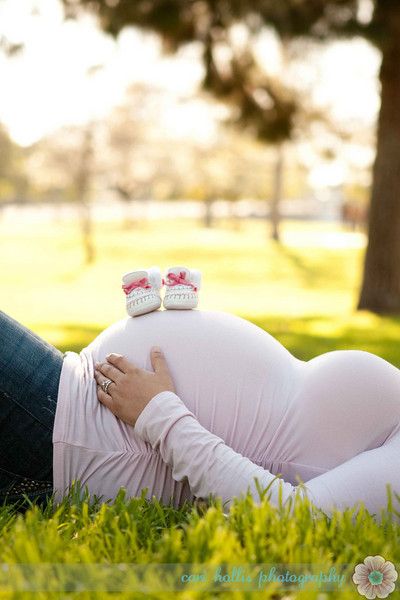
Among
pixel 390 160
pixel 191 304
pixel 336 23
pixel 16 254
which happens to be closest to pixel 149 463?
pixel 191 304

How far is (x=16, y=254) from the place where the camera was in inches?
1127

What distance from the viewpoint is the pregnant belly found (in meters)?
2.15

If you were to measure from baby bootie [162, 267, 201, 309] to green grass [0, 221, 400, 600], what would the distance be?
61 centimetres

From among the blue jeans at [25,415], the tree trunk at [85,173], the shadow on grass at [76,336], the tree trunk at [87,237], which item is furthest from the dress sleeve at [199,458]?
the tree trunk at [85,173]

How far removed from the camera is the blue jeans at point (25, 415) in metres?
2.04

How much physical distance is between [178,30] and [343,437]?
793 centimetres

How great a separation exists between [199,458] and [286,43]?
23.9ft

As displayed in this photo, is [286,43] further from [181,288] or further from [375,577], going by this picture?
[375,577]

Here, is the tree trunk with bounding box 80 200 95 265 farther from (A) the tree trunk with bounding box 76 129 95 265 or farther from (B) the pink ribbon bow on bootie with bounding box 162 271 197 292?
(B) the pink ribbon bow on bootie with bounding box 162 271 197 292

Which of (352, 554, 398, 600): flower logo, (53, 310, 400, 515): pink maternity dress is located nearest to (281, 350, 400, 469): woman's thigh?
(53, 310, 400, 515): pink maternity dress

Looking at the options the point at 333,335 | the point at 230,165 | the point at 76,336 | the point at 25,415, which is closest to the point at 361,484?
the point at 25,415

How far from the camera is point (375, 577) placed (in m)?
1.65

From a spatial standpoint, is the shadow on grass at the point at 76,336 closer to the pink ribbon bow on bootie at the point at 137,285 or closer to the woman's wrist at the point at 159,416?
the pink ribbon bow on bootie at the point at 137,285

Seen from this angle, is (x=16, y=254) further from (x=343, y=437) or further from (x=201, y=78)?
(x=343, y=437)
